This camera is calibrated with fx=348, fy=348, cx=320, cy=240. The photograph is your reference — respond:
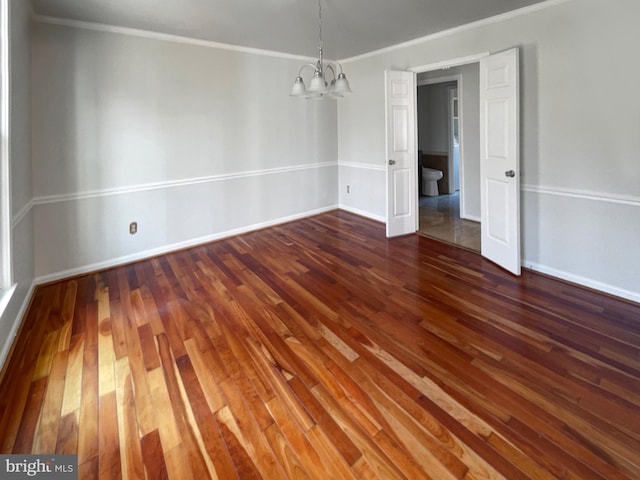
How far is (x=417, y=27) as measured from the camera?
153 inches

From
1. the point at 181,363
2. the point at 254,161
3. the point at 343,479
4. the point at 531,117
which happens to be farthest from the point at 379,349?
the point at 254,161

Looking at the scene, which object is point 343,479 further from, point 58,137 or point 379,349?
point 58,137

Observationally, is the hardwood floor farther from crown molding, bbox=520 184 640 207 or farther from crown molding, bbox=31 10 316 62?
crown molding, bbox=31 10 316 62

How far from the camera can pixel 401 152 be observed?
15.2 ft

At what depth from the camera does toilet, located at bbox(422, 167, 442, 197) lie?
23.6ft

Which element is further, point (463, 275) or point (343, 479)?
point (463, 275)

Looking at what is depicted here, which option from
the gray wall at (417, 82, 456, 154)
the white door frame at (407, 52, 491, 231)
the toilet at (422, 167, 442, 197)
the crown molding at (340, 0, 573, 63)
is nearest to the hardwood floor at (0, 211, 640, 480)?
the white door frame at (407, 52, 491, 231)

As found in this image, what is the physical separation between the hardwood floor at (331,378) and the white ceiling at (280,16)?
2550 millimetres

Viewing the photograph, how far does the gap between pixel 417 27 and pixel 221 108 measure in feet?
8.38

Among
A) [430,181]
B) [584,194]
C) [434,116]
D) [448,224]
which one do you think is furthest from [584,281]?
[434,116]

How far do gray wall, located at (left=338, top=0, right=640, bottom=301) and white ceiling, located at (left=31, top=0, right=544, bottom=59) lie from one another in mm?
391

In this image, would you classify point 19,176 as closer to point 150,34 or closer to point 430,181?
point 150,34

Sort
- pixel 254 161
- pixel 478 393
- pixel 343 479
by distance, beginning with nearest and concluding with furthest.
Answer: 1. pixel 343 479
2. pixel 478 393
3. pixel 254 161

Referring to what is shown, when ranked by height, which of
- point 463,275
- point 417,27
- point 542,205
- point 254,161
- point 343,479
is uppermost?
point 417,27
